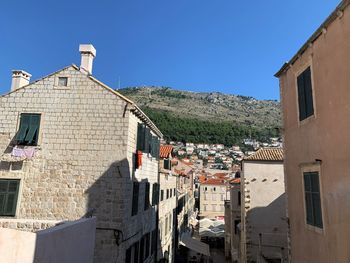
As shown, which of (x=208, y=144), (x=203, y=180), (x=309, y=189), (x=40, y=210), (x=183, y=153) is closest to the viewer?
(x=309, y=189)

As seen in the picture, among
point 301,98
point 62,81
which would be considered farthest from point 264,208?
point 62,81

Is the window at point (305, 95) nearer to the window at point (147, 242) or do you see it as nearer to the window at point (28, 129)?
the window at point (28, 129)

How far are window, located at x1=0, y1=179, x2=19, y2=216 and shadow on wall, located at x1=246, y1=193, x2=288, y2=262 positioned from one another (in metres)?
17.8

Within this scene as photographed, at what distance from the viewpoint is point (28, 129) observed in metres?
14.4

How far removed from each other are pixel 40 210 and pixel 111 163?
12.9ft

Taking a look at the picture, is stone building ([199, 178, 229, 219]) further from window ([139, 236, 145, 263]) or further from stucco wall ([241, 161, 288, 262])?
window ([139, 236, 145, 263])

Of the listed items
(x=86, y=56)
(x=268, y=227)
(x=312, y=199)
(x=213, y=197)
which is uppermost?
(x=86, y=56)

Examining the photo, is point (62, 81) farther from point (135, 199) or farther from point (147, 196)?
point (147, 196)

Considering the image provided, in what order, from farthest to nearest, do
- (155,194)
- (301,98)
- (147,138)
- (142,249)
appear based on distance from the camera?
(155,194)
(147,138)
(142,249)
(301,98)

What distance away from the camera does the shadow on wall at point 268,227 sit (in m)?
23.7

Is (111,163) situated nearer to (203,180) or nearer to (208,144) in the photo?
(203,180)

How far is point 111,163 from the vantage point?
546 inches

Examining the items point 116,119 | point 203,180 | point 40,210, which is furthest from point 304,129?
point 203,180

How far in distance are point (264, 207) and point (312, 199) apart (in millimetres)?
15532
